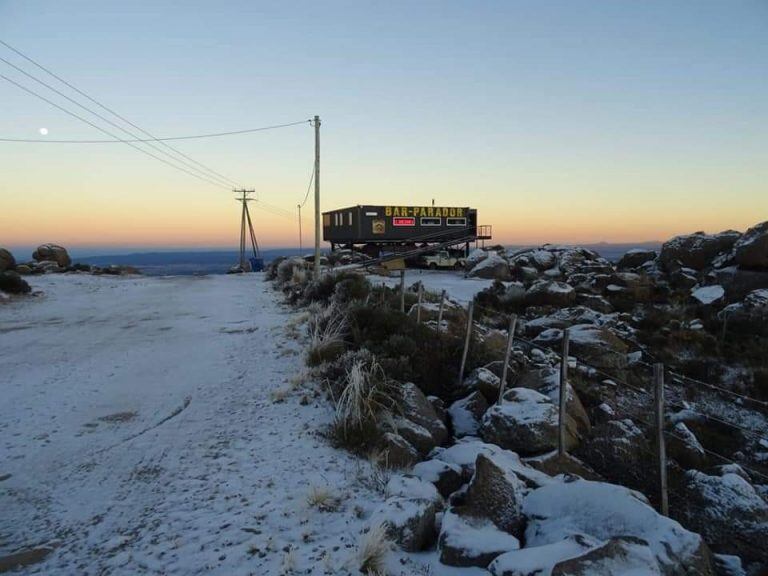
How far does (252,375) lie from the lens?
8602 mm

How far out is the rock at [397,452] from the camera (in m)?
5.36

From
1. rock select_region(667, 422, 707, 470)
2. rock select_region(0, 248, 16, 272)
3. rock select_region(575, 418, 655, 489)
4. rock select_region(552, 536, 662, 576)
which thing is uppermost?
rock select_region(0, 248, 16, 272)

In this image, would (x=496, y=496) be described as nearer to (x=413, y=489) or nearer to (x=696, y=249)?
(x=413, y=489)

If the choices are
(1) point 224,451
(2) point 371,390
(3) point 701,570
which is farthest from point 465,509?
(1) point 224,451

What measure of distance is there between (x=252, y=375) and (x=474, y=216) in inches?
1351

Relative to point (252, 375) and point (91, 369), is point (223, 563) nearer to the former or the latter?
point (252, 375)

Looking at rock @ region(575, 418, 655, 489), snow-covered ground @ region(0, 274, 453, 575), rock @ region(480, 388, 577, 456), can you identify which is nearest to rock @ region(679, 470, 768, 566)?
rock @ region(575, 418, 655, 489)

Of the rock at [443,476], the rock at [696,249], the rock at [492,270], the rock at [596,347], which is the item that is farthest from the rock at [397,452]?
the rock at [696,249]

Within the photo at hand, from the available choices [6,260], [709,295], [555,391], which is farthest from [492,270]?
[6,260]

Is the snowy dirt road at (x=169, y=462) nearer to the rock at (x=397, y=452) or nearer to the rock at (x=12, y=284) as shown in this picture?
the rock at (x=397, y=452)

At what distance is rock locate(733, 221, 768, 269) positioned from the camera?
18609mm

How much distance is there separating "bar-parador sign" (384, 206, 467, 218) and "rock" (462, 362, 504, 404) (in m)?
30.5

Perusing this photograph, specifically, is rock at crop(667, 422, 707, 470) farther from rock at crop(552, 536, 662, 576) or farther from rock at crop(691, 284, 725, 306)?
rock at crop(691, 284, 725, 306)

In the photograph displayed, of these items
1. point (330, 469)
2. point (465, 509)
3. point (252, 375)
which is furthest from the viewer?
point (252, 375)
